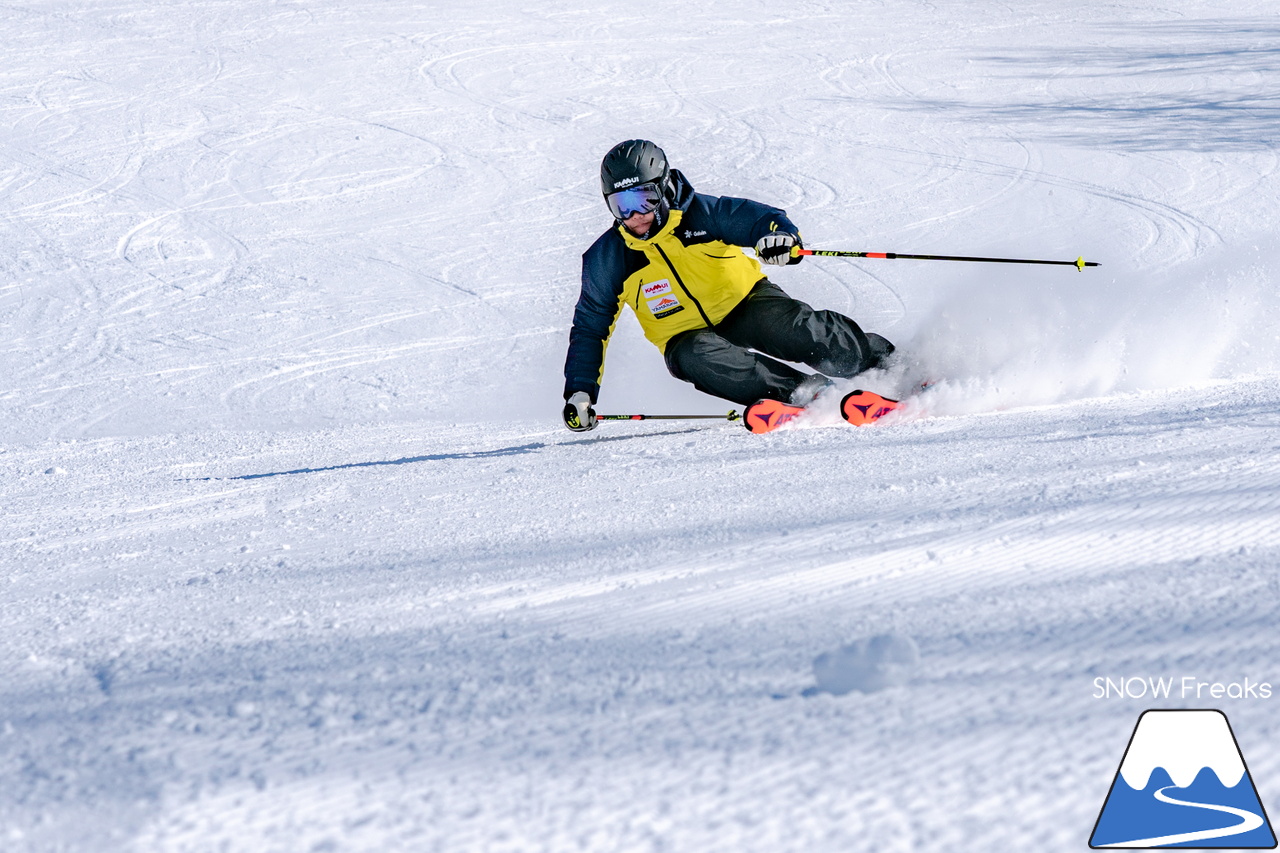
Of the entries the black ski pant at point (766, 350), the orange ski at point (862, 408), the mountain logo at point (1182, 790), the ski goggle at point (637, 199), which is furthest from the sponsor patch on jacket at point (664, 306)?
the mountain logo at point (1182, 790)

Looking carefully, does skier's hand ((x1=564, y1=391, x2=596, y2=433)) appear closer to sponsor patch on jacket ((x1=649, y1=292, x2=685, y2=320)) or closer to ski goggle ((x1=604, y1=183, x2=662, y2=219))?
sponsor patch on jacket ((x1=649, y1=292, x2=685, y2=320))

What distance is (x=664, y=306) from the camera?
4.70 metres

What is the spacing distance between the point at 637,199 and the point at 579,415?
0.90 metres

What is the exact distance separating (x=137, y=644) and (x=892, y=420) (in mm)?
3047

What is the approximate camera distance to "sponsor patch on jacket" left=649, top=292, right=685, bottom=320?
15.3 feet

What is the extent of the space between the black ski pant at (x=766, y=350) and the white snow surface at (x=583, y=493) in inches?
Answer: 12.0

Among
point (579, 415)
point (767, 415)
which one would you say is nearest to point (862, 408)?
point (767, 415)

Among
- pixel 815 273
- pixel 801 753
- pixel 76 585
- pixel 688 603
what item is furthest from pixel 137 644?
pixel 815 273

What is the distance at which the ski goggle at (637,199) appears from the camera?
4.39 m

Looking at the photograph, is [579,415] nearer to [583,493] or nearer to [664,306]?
[664,306]

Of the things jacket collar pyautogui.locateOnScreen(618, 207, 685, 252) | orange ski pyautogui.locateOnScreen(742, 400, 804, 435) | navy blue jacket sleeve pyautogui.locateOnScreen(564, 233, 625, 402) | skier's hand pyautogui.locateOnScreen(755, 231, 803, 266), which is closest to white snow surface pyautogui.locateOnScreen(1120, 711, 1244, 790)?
orange ski pyautogui.locateOnScreen(742, 400, 804, 435)

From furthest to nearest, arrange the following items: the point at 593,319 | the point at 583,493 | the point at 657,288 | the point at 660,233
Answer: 1. the point at 593,319
2. the point at 657,288
3. the point at 660,233
4. the point at 583,493

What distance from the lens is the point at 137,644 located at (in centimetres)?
192

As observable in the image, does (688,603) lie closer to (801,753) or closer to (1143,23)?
(801,753)
